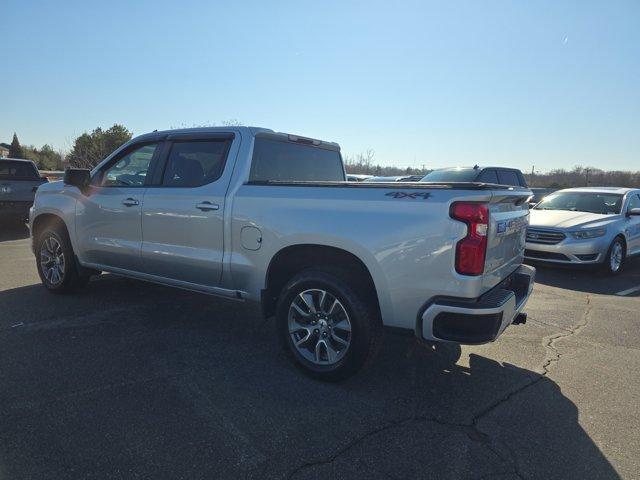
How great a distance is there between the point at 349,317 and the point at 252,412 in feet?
3.06

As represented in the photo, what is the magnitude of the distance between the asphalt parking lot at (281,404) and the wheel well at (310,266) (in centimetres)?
61

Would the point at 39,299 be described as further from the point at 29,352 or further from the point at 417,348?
the point at 417,348

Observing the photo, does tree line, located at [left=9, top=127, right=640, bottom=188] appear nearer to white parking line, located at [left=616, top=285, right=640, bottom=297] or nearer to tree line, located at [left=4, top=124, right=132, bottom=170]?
tree line, located at [left=4, top=124, right=132, bottom=170]

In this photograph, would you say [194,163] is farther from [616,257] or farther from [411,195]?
Answer: [616,257]

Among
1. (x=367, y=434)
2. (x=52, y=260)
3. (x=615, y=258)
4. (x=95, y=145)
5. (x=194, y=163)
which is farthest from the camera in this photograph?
(x=95, y=145)

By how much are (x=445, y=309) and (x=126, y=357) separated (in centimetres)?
266

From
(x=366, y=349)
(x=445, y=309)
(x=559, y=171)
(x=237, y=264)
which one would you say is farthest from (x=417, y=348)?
(x=559, y=171)

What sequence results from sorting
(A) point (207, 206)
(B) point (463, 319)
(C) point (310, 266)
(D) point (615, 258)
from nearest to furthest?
1. (B) point (463, 319)
2. (C) point (310, 266)
3. (A) point (207, 206)
4. (D) point (615, 258)

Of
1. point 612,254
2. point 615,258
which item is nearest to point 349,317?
point 612,254

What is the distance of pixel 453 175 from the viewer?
1113 centimetres

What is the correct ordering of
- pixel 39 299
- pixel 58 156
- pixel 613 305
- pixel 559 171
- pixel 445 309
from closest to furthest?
pixel 445 309
pixel 39 299
pixel 613 305
pixel 559 171
pixel 58 156

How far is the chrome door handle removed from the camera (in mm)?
4070

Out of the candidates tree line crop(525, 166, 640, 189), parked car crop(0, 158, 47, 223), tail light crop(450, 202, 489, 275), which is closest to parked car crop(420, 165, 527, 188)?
tail light crop(450, 202, 489, 275)

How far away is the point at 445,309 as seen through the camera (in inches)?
118
